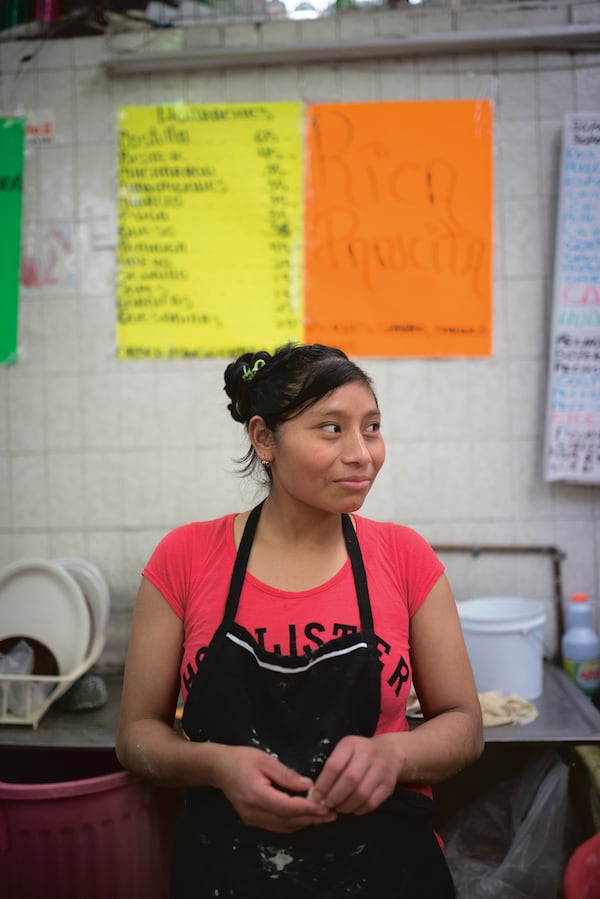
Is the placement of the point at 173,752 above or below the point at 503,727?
above

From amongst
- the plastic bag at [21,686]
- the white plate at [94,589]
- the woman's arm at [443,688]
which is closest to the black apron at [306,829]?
the woman's arm at [443,688]

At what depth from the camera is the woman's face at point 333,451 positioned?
1.21m

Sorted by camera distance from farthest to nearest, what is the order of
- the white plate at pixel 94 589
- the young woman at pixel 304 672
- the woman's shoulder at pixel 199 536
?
the white plate at pixel 94 589 < the woman's shoulder at pixel 199 536 < the young woman at pixel 304 672

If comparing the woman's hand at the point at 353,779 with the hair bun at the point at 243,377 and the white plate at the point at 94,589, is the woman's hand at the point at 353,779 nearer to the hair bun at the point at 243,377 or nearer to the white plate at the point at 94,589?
the hair bun at the point at 243,377

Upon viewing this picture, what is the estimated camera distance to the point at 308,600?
1.25 metres

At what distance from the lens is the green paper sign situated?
2.40m

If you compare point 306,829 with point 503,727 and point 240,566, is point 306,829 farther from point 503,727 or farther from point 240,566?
point 503,727

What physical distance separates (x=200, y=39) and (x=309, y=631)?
2095mm

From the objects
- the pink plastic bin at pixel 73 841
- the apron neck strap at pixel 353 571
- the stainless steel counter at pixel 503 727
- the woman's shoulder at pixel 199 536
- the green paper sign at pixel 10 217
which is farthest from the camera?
the green paper sign at pixel 10 217

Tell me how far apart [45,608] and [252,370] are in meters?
1.21

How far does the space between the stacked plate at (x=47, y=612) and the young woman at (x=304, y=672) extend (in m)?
0.85

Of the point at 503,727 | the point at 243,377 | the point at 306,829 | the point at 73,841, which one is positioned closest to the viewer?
the point at 306,829

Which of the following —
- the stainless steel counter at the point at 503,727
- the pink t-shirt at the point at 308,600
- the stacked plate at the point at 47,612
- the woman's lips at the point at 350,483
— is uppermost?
the woman's lips at the point at 350,483

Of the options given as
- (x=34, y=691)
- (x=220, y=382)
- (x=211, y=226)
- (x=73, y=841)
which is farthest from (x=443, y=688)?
(x=211, y=226)
